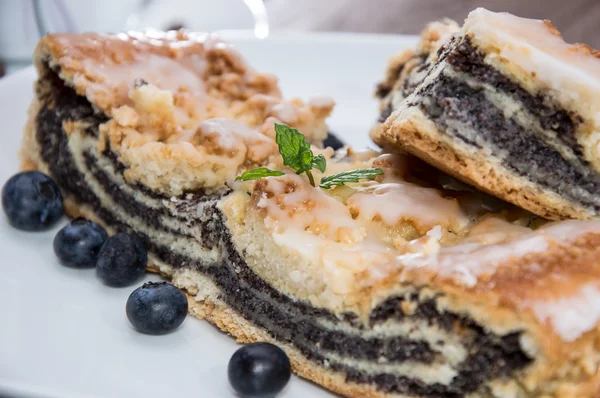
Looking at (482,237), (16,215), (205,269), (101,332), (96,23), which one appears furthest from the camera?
(96,23)

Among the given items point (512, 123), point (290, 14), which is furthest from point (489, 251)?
point (290, 14)

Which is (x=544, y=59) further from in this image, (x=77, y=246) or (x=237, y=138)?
(x=77, y=246)

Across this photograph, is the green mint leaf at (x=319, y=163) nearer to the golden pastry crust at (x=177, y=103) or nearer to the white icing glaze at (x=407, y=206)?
the white icing glaze at (x=407, y=206)

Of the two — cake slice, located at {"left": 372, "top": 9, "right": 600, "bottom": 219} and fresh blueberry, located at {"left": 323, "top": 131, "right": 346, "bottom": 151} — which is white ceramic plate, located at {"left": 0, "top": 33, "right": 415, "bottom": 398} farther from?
fresh blueberry, located at {"left": 323, "top": 131, "right": 346, "bottom": 151}

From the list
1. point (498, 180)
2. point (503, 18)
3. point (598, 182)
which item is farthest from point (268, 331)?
point (503, 18)

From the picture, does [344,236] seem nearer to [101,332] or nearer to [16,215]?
[101,332]

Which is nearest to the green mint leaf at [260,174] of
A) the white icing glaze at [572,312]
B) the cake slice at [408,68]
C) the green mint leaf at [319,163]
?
the green mint leaf at [319,163]
